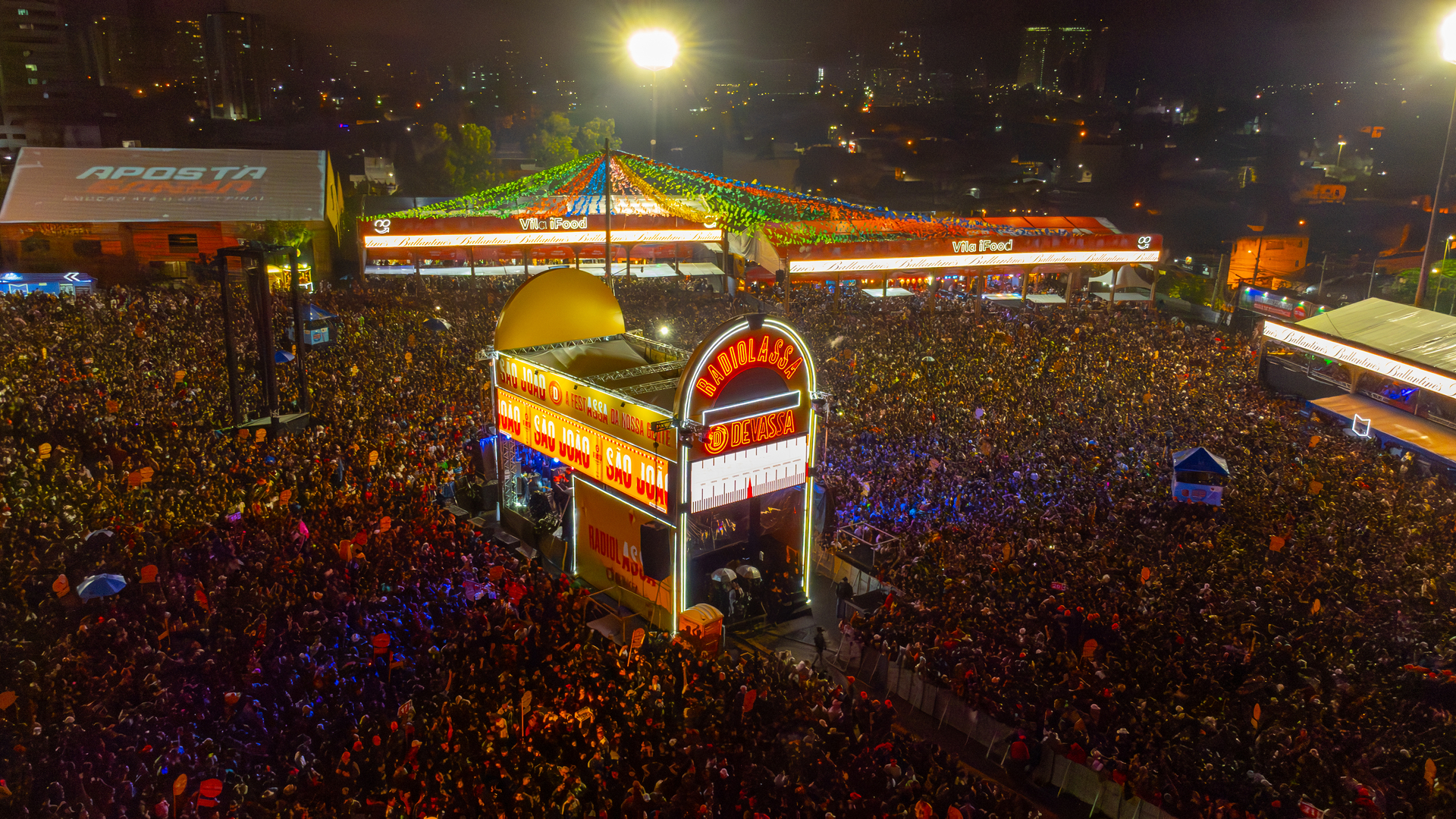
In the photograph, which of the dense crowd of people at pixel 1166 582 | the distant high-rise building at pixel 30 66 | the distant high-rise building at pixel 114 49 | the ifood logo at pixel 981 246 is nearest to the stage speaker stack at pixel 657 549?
the dense crowd of people at pixel 1166 582

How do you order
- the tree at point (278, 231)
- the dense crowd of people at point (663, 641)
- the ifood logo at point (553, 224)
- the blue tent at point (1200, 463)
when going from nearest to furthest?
the dense crowd of people at point (663, 641) → the blue tent at point (1200, 463) → the ifood logo at point (553, 224) → the tree at point (278, 231)

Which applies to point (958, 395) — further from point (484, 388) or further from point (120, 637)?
point (120, 637)

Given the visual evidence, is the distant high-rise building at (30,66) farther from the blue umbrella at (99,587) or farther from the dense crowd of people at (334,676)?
the blue umbrella at (99,587)

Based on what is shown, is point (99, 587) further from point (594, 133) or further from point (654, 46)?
point (594, 133)

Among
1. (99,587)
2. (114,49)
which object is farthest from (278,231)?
(114,49)

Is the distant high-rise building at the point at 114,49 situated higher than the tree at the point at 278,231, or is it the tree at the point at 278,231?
the distant high-rise building at the point at 114,49

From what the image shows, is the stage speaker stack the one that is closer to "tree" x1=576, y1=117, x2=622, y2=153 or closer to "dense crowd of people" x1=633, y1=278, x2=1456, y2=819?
"dense crowd of people" x1=633, y1=278, x2=1456, y2=819
